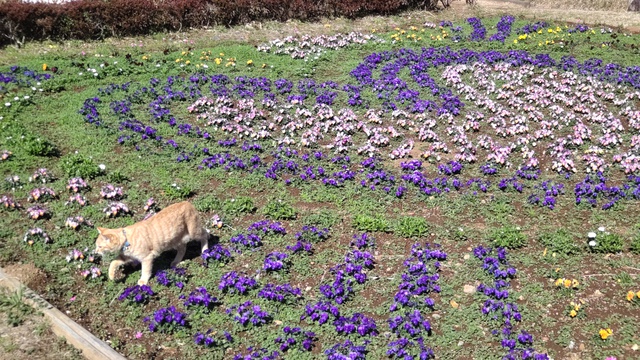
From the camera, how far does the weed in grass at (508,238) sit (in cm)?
884

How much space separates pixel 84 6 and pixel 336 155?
33.2 ft

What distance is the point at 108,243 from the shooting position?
24.4 feet

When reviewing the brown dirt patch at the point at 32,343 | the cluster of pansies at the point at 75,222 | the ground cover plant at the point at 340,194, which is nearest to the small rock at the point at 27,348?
the brown dirt patch at the point at 32,343

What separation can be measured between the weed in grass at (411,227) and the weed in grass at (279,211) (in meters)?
1.71

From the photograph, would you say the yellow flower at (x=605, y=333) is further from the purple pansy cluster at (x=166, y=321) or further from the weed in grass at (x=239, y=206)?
the weed in grass at (x=239, y=206)

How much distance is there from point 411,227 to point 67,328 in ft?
16.9

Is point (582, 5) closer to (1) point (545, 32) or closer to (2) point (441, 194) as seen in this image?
(1) point (545, 32)

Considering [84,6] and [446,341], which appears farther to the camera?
[84,6]

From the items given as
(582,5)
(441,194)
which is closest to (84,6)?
(441,194)

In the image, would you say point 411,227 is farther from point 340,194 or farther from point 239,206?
point 239,206

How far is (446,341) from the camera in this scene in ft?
23.4

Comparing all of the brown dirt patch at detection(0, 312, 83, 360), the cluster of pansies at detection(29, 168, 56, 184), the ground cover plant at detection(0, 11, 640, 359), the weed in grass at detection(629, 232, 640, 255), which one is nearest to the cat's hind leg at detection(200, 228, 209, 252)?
the ground cover plant at detection(0, 11, 640, 359)

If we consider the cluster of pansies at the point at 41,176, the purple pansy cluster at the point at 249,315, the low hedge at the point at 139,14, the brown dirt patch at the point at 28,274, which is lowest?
the purple pansy cluster at the point at 249,315

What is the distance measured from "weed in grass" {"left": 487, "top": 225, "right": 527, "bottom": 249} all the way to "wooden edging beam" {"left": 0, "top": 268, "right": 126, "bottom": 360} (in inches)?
221
